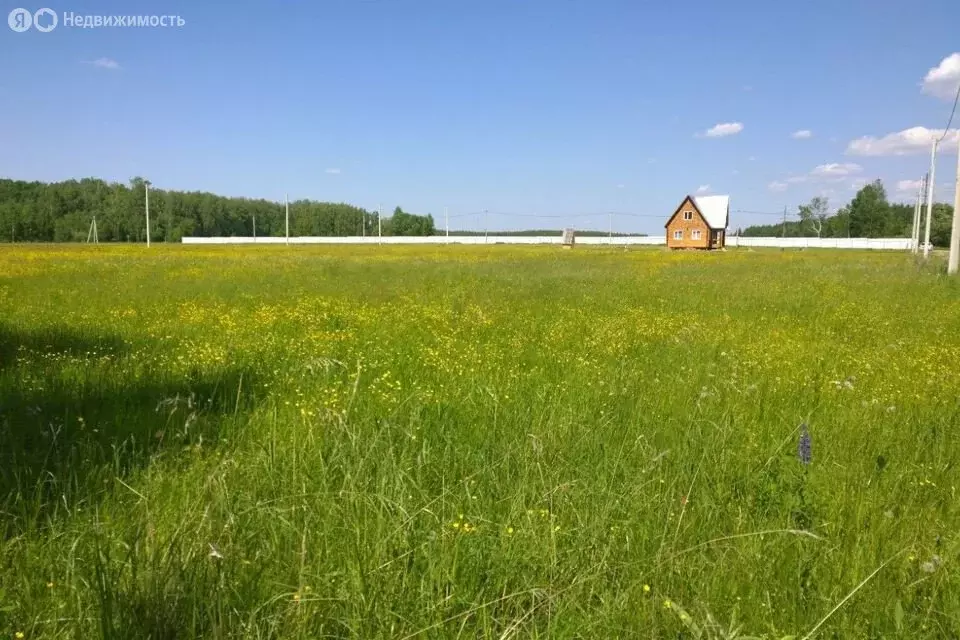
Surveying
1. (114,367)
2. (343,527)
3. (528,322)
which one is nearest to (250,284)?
(528,322)

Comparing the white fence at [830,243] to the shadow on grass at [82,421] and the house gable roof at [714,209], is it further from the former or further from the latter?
the shadow on grass at [82,421]

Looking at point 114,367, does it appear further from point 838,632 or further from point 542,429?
point 838,632

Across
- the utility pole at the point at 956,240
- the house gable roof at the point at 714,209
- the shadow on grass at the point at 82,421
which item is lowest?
the shadow on grass at the point at 82,421

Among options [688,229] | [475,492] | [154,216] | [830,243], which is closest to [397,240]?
[688,229]

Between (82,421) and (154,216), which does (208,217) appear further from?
(82,421)

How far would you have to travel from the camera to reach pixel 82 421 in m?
3.86

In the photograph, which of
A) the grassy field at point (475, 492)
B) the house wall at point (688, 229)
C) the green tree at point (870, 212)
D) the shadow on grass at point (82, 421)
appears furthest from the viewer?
the green tree at point (870, 212)

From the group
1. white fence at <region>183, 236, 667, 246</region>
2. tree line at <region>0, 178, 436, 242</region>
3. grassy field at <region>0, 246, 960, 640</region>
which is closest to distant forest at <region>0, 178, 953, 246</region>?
tree line at <region>0, 178, 436, 242</region>

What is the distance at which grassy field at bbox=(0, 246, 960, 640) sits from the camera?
Answer: 217cm

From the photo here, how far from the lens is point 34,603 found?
2.15m

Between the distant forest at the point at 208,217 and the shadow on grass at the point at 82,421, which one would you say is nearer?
the shadow on grass at the point at 82,421

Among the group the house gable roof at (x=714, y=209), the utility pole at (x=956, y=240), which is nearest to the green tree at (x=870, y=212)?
the house gable roof at (x=714, y=209)

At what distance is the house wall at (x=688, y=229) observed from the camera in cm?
7662

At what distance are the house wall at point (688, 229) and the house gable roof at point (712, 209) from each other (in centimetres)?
42
